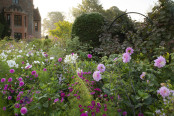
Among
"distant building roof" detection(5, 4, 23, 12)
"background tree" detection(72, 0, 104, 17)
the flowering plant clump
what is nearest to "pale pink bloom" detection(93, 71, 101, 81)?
the flowering plant clump

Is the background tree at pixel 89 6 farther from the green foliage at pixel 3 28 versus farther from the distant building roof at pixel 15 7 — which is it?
the green foliage at pixel 3 28

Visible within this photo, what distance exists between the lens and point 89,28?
689 centimetres

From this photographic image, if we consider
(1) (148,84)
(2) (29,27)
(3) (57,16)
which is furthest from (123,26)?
(3) (57,16)

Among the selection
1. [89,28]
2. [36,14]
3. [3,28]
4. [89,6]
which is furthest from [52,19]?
[89,28]

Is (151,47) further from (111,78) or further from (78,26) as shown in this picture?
(78,26)

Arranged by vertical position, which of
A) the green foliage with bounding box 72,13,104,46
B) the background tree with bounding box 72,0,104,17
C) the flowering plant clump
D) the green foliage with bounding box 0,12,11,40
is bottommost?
the flowering plant clump

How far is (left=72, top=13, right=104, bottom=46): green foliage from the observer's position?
684 centimetres

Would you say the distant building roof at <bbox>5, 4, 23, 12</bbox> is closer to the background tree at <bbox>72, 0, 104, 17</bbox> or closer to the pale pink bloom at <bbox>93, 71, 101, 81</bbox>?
the background tree at <bbox>72, 0, 104, 17</bbox>

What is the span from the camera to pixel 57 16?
49188 mm

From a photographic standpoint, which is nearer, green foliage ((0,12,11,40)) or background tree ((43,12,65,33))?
green foliage ((0,12,11,40))

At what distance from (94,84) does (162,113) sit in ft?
3.90

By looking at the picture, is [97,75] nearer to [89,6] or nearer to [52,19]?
[89,6]

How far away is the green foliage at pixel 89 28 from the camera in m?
6.84

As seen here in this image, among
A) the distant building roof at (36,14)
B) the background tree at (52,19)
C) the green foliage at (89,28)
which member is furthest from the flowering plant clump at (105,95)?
the background tree at (52,19)
